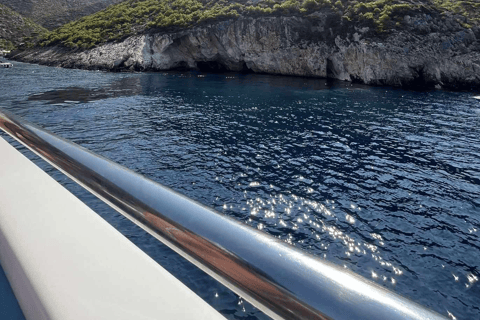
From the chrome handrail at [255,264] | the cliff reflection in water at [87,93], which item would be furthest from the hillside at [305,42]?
the chrome handrail at [255,264]

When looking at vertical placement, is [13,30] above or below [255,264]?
above

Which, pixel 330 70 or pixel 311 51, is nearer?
pixel 330 70

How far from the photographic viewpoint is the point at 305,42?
4062 cm

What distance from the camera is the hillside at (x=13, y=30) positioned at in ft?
255

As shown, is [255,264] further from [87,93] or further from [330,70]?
[330,70]

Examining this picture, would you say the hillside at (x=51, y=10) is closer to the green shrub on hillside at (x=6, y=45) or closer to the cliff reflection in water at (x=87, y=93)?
the green shrub on hillside at (x=6, y=45)

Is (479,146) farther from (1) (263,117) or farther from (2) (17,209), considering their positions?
(2) (17,209)

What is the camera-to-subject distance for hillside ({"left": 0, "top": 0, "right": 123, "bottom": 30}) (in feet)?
329

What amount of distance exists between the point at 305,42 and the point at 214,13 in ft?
49.2

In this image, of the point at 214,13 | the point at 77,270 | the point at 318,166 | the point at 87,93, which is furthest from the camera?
the point at 214,13

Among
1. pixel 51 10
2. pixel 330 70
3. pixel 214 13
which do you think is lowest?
pixel 330 70

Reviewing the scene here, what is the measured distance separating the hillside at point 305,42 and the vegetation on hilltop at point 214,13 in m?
0.14

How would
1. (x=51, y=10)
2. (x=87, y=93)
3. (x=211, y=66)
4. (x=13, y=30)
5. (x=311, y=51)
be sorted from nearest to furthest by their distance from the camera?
(x=87, y=93)
(x=311, y=51)
(x=211, y=66)
(x=13, y=30)
(x=51, y=10)

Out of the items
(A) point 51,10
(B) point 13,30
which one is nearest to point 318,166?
(B) point 13,30
